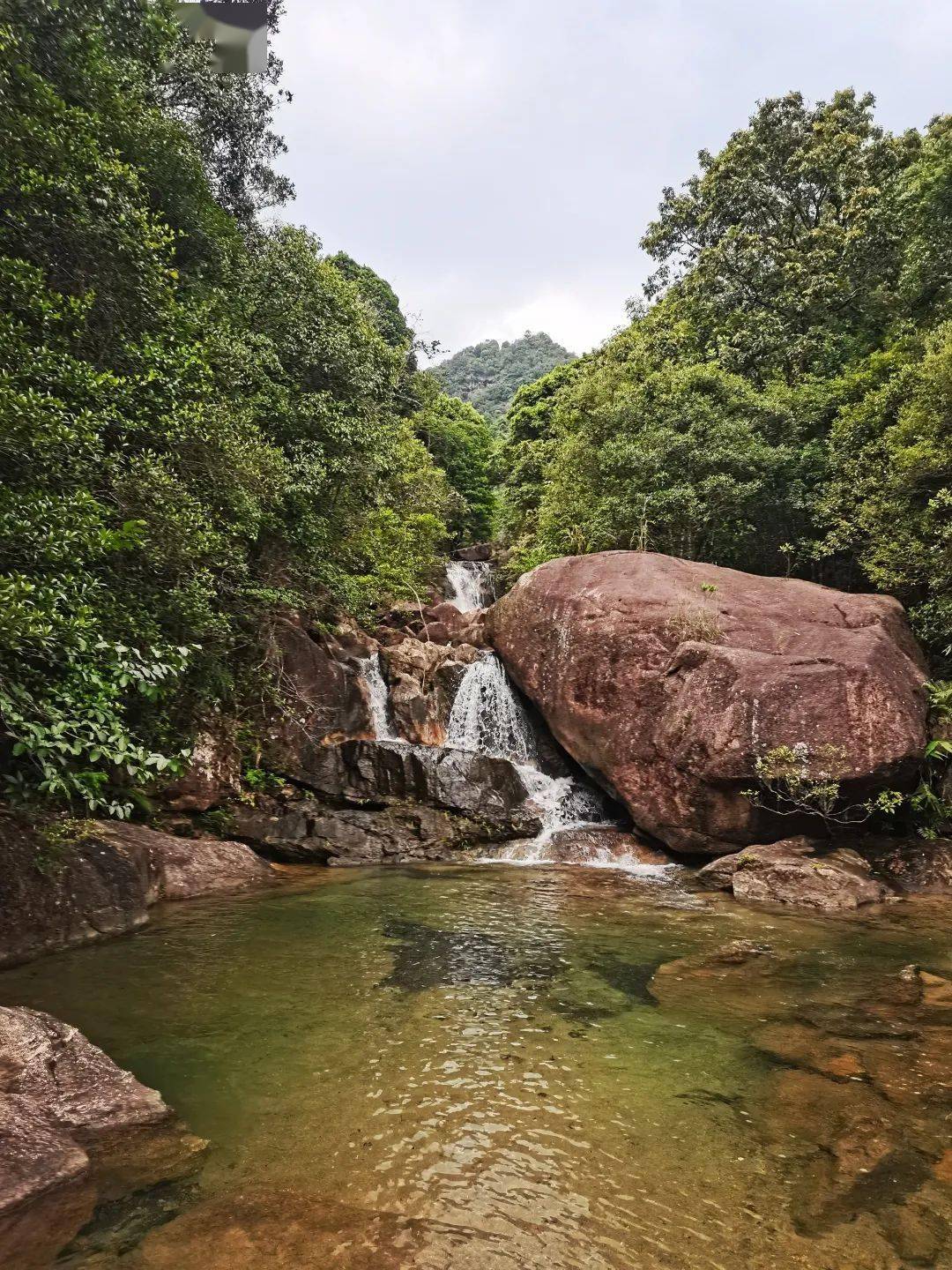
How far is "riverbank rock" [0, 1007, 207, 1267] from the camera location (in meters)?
3.63

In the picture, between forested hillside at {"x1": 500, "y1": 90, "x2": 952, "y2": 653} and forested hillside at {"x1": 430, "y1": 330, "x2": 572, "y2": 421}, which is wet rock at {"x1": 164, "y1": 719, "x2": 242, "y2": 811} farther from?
forested hillside at {"x1": 430, "y1": 330, "x2": 572, "y2": 421}

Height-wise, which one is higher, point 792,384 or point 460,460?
point 460,460

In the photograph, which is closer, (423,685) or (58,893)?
(58,893)

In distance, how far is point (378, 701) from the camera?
59.8ft

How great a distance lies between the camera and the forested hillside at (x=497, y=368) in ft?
296

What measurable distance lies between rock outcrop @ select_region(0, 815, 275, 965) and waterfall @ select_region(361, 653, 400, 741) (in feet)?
23.5

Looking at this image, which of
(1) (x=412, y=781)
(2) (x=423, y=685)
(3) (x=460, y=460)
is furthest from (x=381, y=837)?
(3) (x=460, y=460)

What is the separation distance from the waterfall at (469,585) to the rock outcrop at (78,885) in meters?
18.3

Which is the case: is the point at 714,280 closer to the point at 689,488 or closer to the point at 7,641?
the point at 689,488

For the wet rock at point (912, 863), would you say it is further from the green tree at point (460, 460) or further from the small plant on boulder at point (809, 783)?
the green tree at point (460, 460)

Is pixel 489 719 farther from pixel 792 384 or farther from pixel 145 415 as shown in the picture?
pixel 792 384

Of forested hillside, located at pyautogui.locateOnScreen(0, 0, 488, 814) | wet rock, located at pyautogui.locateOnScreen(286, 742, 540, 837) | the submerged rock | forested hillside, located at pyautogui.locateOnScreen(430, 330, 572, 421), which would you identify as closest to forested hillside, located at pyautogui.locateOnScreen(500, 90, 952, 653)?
forested hillside, located at pyautogui.locateOnScreen(0, 0, 488, 814)

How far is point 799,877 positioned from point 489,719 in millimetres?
8697

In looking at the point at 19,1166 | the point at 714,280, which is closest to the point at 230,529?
the point at 19,1166
